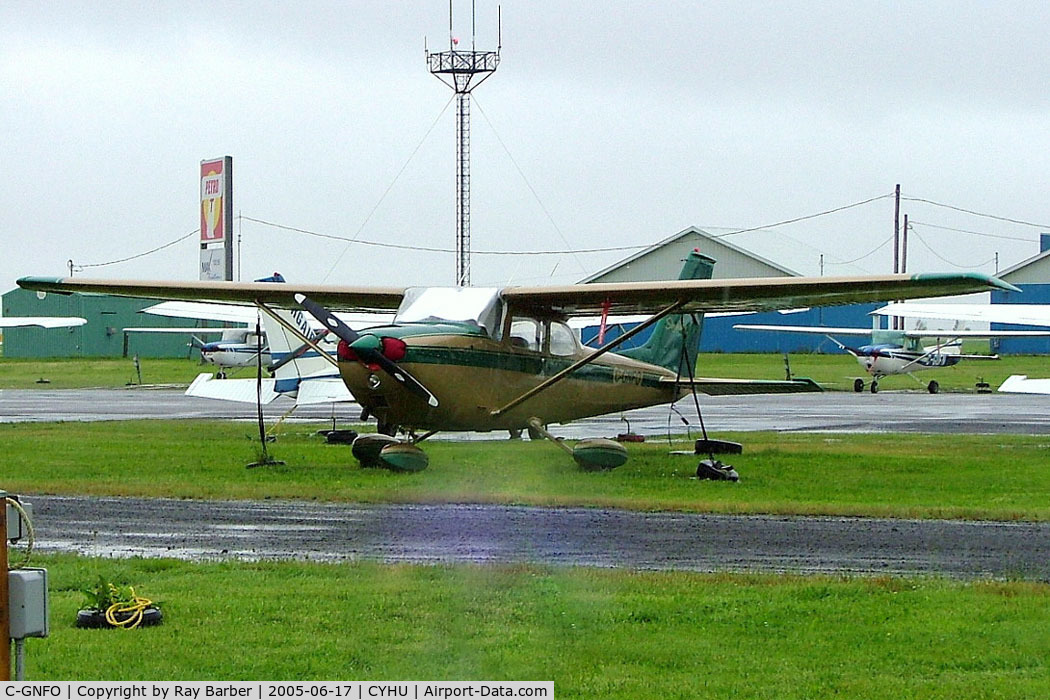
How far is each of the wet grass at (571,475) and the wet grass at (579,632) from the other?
15.8 ft

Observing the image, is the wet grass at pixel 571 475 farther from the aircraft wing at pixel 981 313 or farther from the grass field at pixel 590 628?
the aircraft wing at pixel 981 313

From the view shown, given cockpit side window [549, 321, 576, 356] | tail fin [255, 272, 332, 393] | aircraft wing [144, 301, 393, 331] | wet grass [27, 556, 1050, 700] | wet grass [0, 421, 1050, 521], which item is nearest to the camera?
wet grass [27, 556, 1050, 700]

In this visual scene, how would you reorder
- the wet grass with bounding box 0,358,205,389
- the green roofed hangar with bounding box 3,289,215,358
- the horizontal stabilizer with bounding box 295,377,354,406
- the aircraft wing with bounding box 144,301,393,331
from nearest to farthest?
the horizontal stabilizer with bounding box 295,377,354,406 → the aircraft wing with bounding box 144,301,393,331 → the wet grass with bounding box 0,358,205,389 → the green roofed hangar with bounding box 3,289,215,358

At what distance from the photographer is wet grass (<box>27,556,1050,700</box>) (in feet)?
22.7

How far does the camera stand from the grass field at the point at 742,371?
54562mm

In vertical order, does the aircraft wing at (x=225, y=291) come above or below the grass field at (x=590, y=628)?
above

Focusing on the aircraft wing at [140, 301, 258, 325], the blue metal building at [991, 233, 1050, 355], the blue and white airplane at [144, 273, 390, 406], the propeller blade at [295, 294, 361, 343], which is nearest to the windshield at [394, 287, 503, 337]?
the propeller blade at [295, 294, 361, 343]

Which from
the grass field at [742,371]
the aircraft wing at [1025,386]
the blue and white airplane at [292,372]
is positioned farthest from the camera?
the grass field at [742,371]

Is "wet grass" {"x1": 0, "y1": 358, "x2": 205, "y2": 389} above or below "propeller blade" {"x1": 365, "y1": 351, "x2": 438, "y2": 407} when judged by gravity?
below

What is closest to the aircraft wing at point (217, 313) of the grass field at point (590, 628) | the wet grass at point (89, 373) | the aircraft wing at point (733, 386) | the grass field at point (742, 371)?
the aircraft wing at point (733, 386)

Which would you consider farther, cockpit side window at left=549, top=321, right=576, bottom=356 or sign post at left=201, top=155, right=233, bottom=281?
sign post at left=201, top=155, right=233, bottom=281

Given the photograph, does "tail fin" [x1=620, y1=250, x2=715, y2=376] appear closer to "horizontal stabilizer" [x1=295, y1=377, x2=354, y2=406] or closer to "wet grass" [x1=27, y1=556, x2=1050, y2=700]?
"horizontal stabilizer" [x1=295, y1=377, x2=354, y2=406]

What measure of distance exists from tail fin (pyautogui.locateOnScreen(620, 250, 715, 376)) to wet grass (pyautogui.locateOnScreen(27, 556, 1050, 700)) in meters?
12.0

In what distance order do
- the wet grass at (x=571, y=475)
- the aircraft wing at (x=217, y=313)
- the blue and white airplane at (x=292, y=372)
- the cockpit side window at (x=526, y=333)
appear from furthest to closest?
1. the aircraft wing at (x=217, y=313)
2. the blue and white airplane at (x=292, y=372)
3. the cockpit side window at (x=526, y=333)
4. the wet grass at (x=571, y=475)
